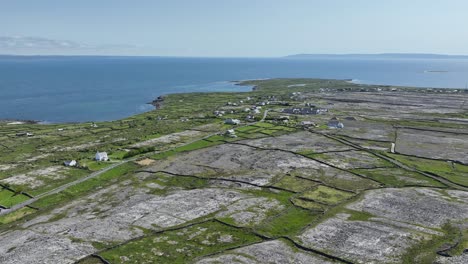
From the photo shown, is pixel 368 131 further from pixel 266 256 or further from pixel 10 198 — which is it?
pixel 10 198

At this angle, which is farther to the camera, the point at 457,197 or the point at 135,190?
the point at 135,190

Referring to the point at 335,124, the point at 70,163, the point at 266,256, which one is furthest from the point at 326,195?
the point at 335,124

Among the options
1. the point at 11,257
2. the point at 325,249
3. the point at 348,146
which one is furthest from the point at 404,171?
the point at 11,257

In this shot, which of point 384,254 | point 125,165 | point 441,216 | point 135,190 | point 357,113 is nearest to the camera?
point 384,254

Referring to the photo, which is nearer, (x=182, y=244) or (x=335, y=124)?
(x=182, y=244)

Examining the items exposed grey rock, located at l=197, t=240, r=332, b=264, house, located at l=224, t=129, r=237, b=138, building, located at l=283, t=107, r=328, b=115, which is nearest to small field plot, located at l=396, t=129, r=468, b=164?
building, located at l=283, t=107, r=328, b=115

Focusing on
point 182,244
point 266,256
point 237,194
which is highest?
point 237,194

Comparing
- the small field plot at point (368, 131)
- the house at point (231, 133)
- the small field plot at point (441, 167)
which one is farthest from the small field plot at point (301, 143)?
the small field plot at point (441, 167)

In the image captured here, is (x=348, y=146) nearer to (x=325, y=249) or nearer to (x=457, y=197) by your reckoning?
(x=457, y=197)
